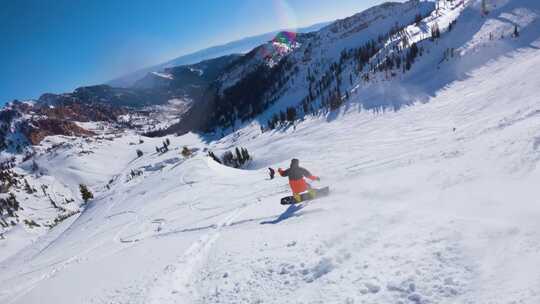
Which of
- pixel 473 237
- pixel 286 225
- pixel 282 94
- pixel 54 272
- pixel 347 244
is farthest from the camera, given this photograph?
pixel 282 94

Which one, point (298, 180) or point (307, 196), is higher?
point (298, 180)

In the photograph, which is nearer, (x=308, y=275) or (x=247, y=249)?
(x=308, y=275)

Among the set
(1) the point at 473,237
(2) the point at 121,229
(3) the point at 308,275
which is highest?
(1) the point at 473,237

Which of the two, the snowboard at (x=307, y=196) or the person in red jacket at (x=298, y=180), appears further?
the person in red jacket at (x=298, y=180)

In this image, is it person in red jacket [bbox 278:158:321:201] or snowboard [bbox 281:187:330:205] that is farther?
person in red jacket [bbox 278:158:321:201]

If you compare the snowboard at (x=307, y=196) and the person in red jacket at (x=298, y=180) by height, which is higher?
the person in red jacket at (x=298, y=180)

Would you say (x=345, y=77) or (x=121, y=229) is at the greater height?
(x=345, y=77)

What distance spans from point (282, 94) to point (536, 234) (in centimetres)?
19382

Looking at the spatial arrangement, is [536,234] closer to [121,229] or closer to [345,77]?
[121,229]

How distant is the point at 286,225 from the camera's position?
12.7m

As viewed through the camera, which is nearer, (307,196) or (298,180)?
(307,196)

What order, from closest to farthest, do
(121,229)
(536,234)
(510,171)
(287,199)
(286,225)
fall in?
(536,234) < (510,171) < (286,225) < (287,199) < (121,229)

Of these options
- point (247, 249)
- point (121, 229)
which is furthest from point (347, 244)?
point (121, 229)

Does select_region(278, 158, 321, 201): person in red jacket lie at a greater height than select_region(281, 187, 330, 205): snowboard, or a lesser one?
greater
